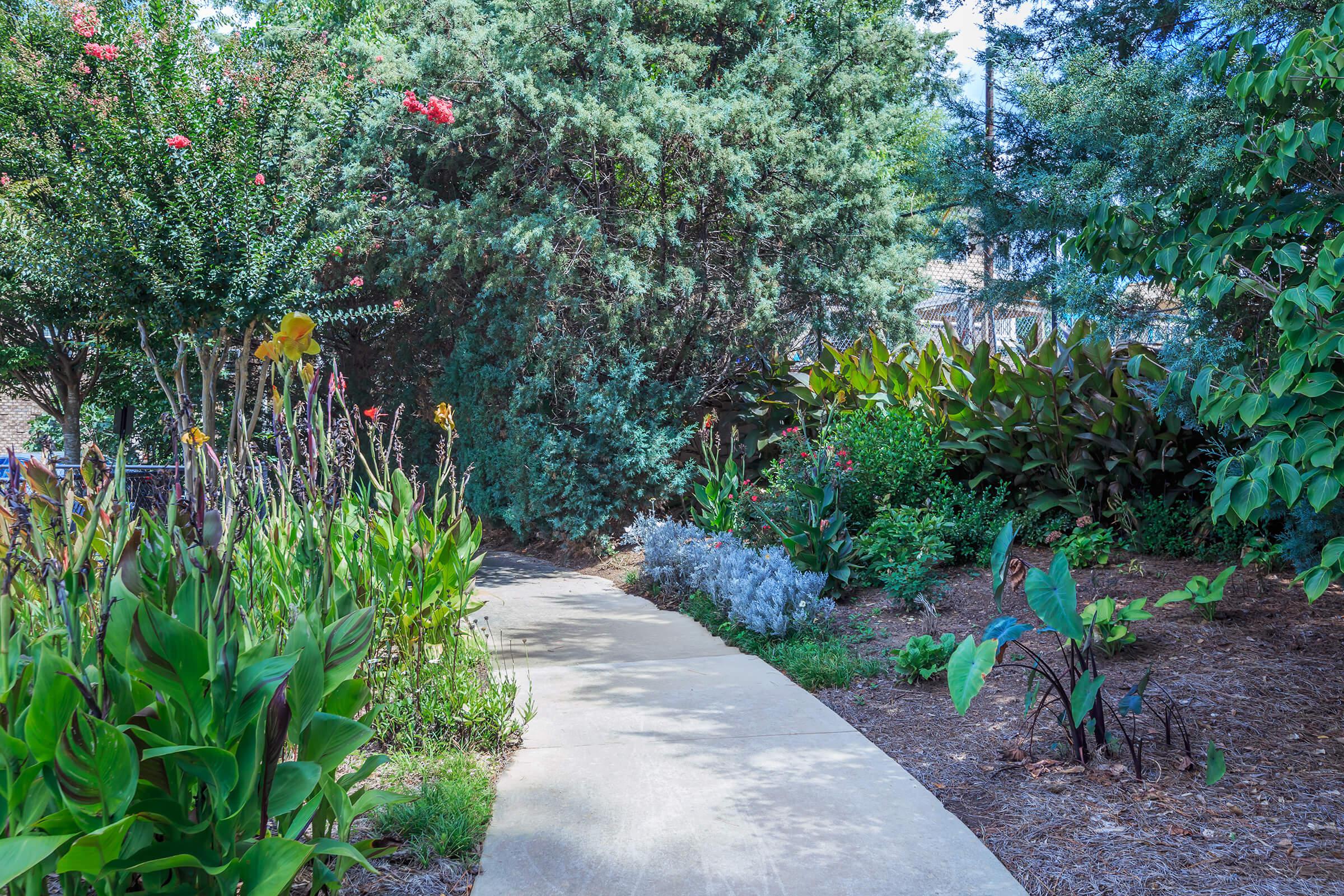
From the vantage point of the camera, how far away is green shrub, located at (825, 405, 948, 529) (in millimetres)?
6160

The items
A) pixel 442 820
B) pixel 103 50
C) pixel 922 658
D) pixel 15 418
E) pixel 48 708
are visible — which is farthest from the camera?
pixel 15 418

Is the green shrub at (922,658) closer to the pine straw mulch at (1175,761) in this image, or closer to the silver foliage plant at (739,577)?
the pine straw mulch at (1175,761)

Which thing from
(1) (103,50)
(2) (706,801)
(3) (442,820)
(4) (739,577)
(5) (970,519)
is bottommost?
(2) (706,801)

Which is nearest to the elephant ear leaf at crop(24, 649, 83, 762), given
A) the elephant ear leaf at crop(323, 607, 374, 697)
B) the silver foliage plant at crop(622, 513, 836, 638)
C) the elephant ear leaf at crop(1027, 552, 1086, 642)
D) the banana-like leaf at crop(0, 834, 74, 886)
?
the banana-like leaf at crop(0, 834, 74, 886)

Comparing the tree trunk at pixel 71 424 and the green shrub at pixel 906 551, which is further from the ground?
the tree trunk at pixel 71 424

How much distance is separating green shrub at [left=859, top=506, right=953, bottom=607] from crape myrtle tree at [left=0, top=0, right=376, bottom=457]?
4.15m

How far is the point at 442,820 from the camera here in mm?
2482

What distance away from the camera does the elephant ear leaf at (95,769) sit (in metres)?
1.52

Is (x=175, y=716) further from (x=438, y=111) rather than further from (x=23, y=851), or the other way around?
(x=438, y=111)

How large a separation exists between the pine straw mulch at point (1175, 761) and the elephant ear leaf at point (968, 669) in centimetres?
48

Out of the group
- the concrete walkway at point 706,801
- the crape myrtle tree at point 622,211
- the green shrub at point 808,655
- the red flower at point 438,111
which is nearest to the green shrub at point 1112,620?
the concrete walkway at point 706,801

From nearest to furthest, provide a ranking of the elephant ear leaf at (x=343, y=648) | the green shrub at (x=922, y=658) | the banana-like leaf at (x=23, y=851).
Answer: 1. the banana-like leaf at (x=23, y=851)
2. the elephant ear leaf at (x=343, y=648)
3. the green shrub at (x=922, y=658)

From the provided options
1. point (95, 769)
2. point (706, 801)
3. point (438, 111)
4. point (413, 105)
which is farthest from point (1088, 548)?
point (413, 105)

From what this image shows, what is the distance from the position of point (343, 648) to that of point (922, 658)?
2.78 metres
